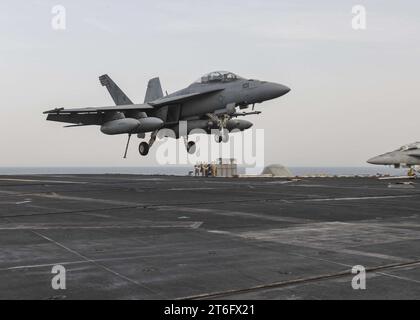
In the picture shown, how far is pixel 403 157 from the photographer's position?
43.0 meters

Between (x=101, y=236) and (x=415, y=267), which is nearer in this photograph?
(x=415, y=267)

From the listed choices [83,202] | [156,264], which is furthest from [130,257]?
[83,202]

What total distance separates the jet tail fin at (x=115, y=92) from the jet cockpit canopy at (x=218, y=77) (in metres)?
13.1

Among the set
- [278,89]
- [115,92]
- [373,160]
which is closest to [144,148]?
[115,92]

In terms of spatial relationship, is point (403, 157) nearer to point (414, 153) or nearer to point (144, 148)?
point (414, 153)

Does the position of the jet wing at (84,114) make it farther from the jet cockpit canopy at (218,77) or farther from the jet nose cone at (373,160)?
the jet nose cone at (373,160)

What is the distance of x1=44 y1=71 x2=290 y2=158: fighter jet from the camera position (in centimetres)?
3078

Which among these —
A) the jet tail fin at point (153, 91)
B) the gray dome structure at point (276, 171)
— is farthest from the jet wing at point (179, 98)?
the gray dome structure at point (276, 171)

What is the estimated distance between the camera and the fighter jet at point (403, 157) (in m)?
42.8

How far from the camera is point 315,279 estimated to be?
6145 millimetres

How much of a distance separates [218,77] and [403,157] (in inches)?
818

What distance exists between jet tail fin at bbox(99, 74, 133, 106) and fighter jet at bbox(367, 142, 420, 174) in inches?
950

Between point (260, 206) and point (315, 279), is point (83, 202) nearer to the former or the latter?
point (260, 206)
